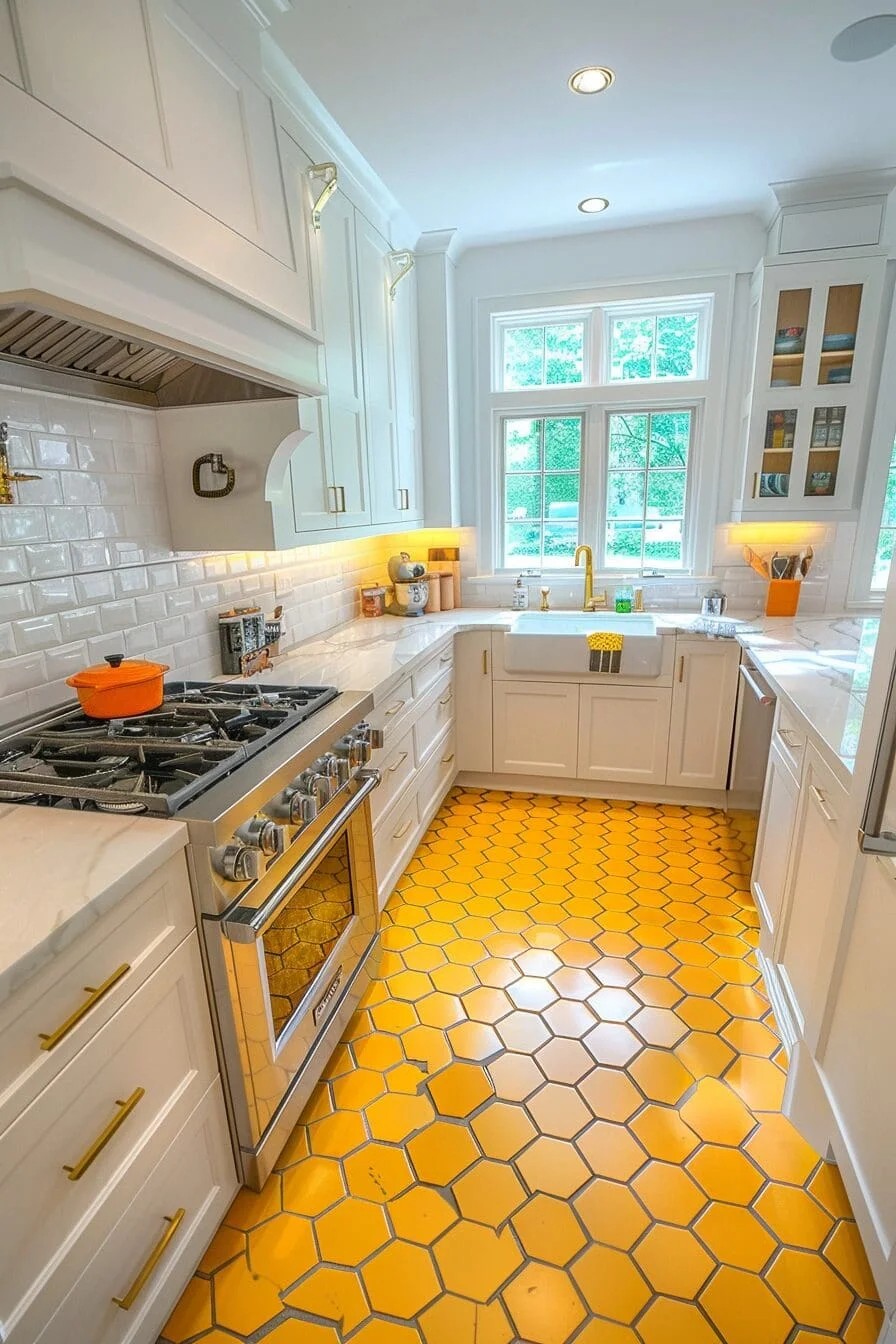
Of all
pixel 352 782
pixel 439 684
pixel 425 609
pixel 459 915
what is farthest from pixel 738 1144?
pixel 425 609

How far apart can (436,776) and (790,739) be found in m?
1.56

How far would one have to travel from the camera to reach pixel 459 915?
7.75 feet

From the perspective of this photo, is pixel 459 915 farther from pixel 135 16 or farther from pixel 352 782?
pixel 135 16

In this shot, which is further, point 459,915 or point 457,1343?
point 459,915

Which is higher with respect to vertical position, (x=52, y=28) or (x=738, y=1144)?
(x=52, y=28)

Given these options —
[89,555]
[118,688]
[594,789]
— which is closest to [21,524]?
[89,555]

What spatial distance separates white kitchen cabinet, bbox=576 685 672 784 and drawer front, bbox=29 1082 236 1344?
226 cm

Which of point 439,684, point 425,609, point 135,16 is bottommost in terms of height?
point 439,684

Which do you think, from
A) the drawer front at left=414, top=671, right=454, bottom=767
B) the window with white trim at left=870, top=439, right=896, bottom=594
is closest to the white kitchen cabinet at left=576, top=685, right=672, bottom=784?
the drawer front at left=414, top=671, right=454, bottom=767

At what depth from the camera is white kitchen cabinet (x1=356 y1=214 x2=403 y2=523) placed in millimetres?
2586

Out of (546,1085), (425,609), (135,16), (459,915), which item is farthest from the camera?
(425,609)

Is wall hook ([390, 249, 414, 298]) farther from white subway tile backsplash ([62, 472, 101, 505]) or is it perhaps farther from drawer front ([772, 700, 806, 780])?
drawer front ([772, 700, 806, 780])

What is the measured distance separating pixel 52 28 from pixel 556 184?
214 centimetres

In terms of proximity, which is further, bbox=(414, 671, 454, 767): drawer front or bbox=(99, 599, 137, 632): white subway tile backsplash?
bbox=(414, 671, 454, 767): drawer front
